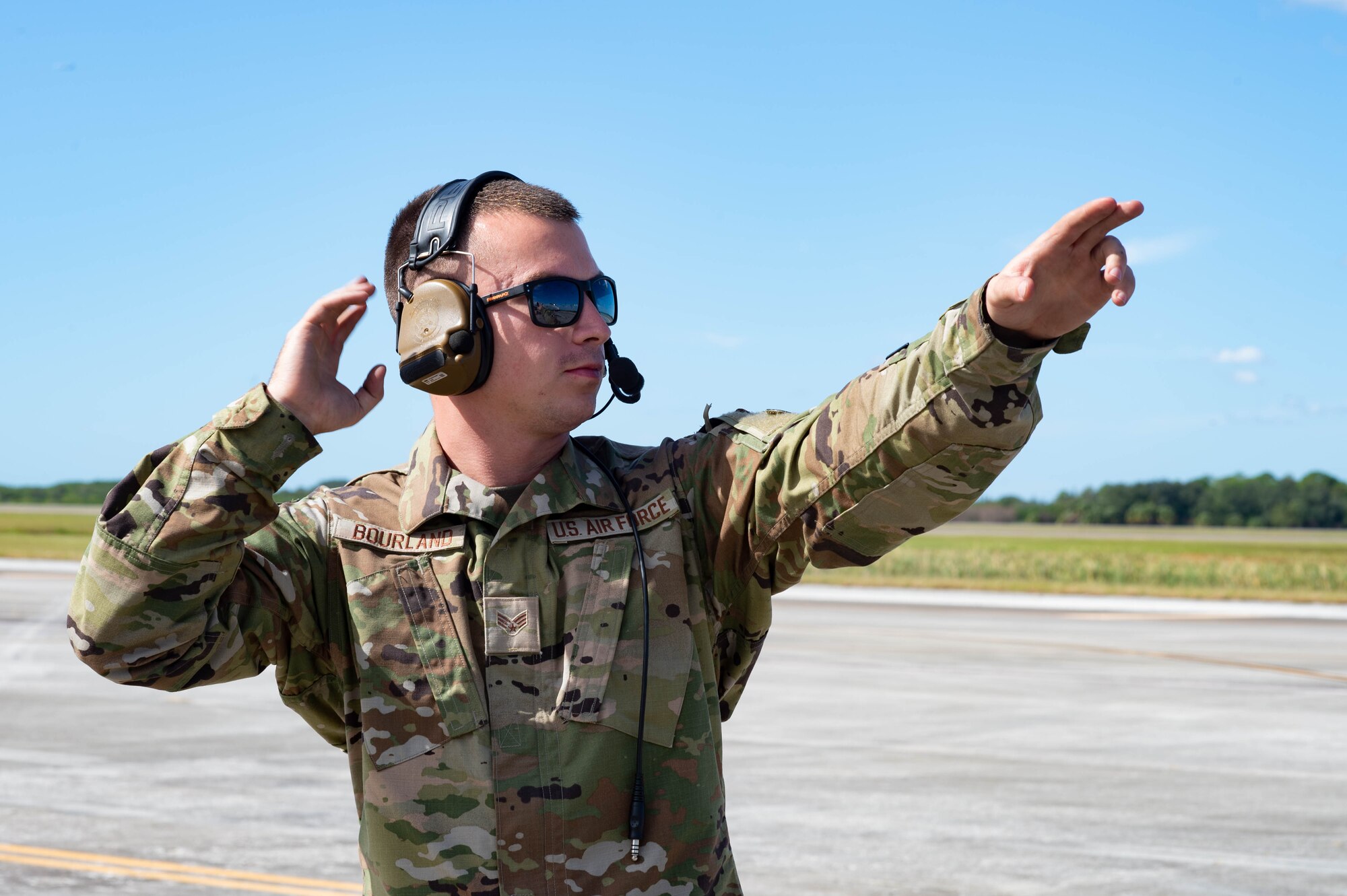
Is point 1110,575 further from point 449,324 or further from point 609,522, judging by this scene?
point 449,324

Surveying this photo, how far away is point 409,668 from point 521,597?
237 mm

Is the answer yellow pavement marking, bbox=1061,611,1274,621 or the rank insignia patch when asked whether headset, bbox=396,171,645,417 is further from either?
yellow pavement marking, bbox=1061,611,1274,621

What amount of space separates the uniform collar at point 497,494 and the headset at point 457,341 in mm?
52

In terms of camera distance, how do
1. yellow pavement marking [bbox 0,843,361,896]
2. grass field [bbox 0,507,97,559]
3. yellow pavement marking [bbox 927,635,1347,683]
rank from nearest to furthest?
1. yellow pavement marking [bbox 0,843,361,896]
2. yellow pavement marking [bbox 927,635,1347,683]
3. grass field [bbox 0,507,97,559]

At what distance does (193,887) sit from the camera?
611 cm

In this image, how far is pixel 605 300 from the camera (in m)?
2.46

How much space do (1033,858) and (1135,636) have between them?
477 inches

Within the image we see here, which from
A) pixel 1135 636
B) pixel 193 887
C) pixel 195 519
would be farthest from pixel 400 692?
pixel 1135 636

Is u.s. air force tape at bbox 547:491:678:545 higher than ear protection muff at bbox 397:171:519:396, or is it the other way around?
ear protection muff at bbox 397:171:519:396

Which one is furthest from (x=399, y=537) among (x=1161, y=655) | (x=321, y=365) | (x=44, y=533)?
(x=44, y=533)

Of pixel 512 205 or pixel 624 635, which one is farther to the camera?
pixel 512 205

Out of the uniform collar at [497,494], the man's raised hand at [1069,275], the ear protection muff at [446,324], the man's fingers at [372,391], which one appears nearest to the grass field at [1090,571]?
the uniform collar at [497,494]

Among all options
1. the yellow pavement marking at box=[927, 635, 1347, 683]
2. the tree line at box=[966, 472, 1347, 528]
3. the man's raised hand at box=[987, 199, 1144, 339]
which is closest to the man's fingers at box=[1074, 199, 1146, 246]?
the man's raised hand at box=[987, 199, 1144, 339]

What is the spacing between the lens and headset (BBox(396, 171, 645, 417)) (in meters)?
2.31
